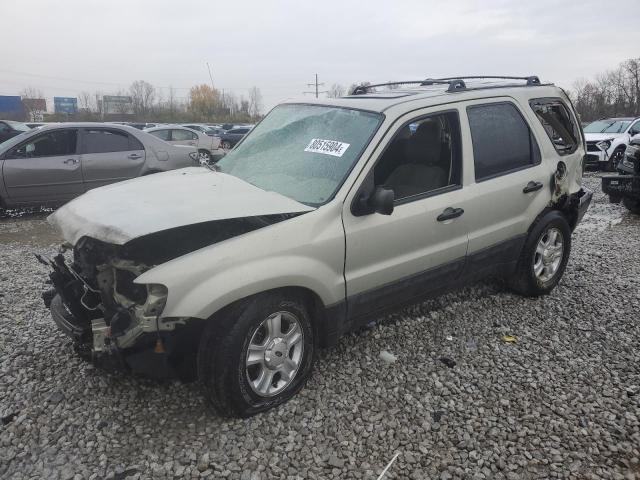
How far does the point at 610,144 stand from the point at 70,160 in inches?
585

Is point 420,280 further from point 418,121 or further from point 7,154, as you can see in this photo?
point 7,154

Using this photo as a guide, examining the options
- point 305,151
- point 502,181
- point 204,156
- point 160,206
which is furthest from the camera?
point 204,156

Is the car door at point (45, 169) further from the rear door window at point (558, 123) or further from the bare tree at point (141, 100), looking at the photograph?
the bare tree at point (141, 100)

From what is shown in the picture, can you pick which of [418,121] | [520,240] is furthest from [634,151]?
[418,121]

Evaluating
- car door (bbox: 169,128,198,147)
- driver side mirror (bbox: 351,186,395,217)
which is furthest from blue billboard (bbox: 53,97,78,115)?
driver side mirror (bbox: 351,186,395,217)

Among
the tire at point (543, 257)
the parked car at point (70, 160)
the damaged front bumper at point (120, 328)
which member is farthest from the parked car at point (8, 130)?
the tire at point (543, 257)

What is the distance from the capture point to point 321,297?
3000 mm

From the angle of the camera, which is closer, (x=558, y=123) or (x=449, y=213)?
(x=449, y=213)

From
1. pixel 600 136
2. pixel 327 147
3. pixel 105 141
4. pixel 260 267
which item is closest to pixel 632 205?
pixel 327 147

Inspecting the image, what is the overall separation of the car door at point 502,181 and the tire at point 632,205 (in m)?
5.53

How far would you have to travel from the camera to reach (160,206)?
2924mm

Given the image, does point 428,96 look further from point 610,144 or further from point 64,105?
point 64,105

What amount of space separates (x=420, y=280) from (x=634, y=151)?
6970mm

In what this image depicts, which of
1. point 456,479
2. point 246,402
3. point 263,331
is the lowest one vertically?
point 456,479
